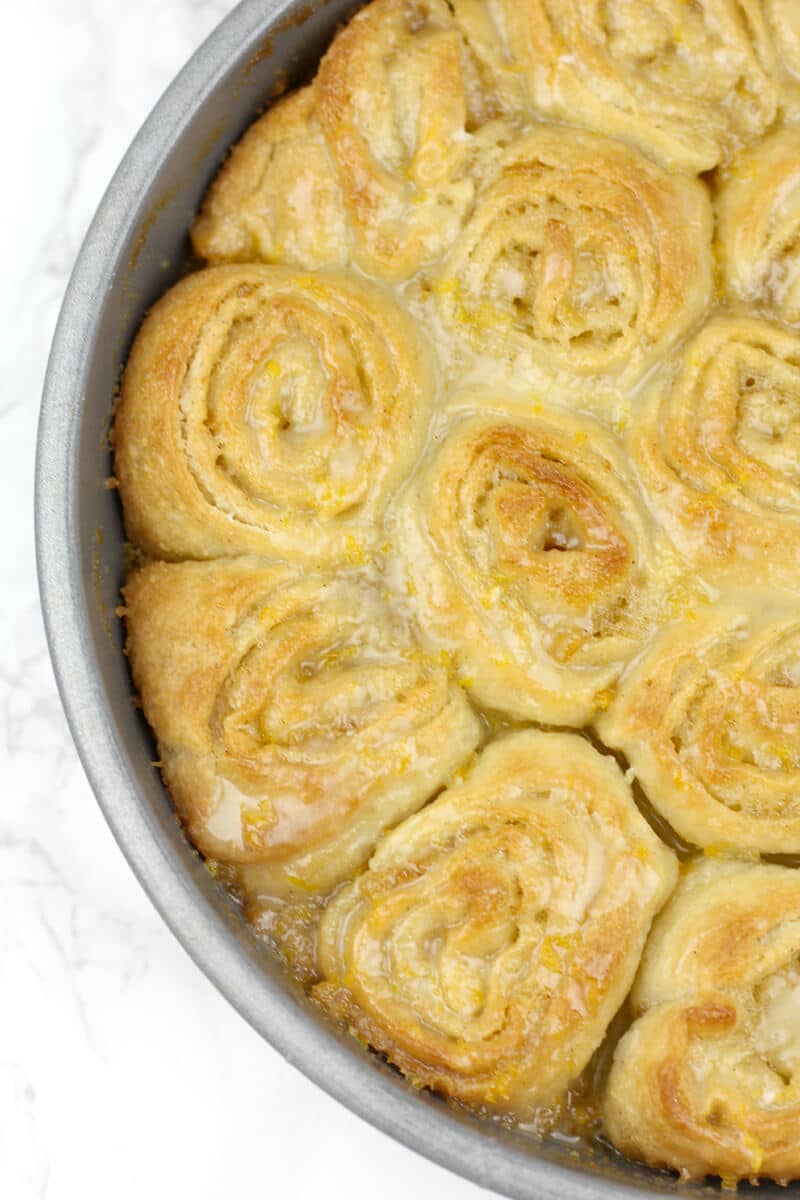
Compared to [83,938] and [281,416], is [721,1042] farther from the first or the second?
[83,938]

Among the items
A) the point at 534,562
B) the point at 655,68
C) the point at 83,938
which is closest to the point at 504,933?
the point at 534,562

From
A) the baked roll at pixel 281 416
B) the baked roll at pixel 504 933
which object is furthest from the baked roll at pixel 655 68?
the baked roll at pixel 504 933

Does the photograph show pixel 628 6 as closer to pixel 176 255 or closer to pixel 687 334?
pixel 687 334

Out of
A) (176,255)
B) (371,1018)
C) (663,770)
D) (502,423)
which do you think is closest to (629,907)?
(663,770)

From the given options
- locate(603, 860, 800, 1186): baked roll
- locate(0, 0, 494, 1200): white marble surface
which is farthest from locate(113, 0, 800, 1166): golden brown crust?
locate(0, 0, 494, 1200): white marble surface

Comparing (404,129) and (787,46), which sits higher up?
(404,129)

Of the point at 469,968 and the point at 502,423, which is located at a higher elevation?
the point at 502,423

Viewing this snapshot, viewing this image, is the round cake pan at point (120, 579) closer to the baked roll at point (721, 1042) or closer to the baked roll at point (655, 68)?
the baked roll at point (721, 1042)
